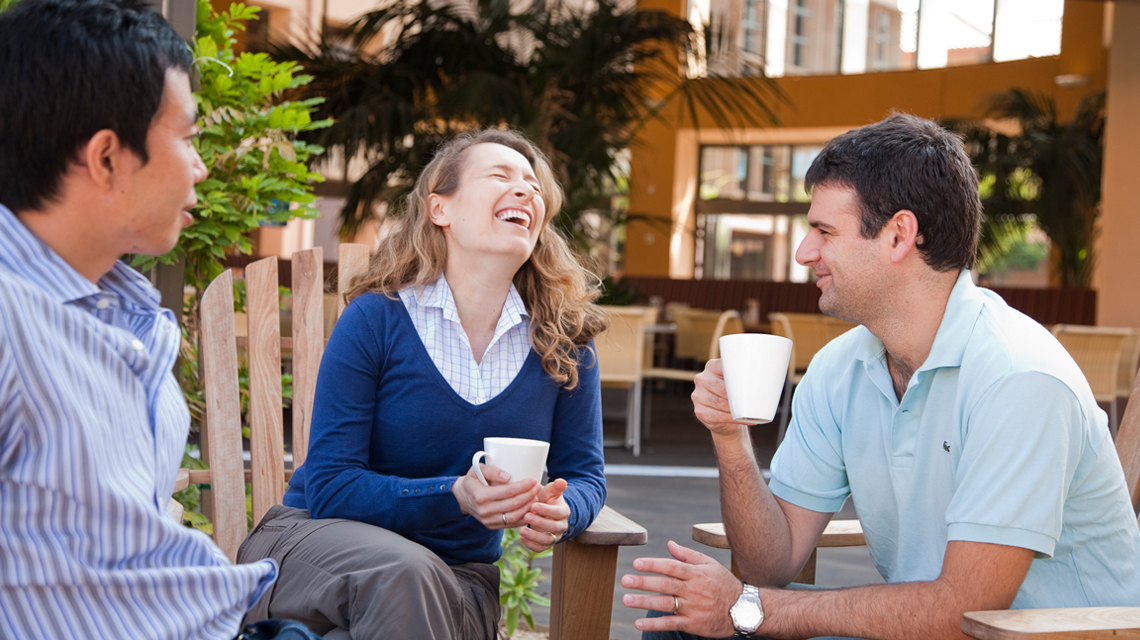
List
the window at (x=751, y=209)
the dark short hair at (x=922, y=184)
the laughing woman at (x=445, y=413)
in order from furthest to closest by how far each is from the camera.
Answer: the window at (x=751, y=209) → the dark short hair at (x=922, y=184) → the laughing woman at (x=445, y=413)

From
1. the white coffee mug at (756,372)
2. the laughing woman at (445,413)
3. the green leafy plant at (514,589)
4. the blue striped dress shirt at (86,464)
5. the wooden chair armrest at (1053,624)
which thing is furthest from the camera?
the green leafy plant at (514,589)

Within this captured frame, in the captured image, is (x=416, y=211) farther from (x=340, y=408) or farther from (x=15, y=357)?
(x=15, y=357)

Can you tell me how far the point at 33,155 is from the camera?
82cm

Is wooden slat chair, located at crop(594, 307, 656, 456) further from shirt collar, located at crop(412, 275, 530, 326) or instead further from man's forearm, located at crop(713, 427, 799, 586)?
man's forearm, located at crop(713, 427, 799, 586)

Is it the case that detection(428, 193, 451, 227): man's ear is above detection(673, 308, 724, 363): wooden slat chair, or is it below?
above

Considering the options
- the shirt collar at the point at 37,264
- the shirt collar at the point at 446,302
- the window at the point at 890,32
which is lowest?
the shirt collar at the point at 446,302

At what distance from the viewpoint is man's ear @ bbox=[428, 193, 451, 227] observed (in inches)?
69.9

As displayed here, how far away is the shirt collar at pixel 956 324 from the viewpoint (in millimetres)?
1435

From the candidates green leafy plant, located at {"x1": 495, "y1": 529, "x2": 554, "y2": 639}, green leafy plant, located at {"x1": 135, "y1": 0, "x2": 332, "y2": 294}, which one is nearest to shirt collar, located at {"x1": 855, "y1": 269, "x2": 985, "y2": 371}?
green leafy plant, located at {"x1": 495, "y1": 529, "x2": 554, "y2": 639}

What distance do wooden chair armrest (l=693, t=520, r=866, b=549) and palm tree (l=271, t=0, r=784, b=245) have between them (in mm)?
4278

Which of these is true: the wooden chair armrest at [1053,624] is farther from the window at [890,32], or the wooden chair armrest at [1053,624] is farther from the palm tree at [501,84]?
the window at [890,32]

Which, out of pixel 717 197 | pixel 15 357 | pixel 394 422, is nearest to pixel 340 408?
pixel 394 422

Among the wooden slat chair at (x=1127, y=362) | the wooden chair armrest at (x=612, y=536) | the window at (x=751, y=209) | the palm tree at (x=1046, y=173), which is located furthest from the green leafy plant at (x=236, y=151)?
the window at (x=751, y=209)

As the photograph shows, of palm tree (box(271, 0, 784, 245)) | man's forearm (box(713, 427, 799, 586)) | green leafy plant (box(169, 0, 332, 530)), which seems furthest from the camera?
palm tree (box(271, 0, 784, 245))
